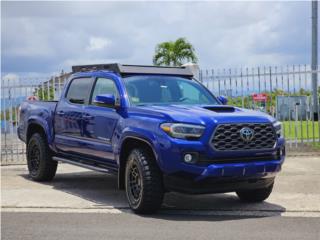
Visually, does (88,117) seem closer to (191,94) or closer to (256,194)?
(191,94)

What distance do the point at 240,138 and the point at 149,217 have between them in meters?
1.53

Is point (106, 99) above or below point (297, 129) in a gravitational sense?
above

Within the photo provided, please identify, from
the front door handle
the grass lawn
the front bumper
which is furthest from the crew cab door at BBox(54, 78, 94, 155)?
the grass lawn

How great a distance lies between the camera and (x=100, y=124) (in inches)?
316

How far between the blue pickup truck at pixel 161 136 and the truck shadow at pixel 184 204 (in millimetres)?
294

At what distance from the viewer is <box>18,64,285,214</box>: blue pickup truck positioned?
6.58 m

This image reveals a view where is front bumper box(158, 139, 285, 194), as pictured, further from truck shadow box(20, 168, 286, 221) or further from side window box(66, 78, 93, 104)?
side window box(66, 78, 93, 104)

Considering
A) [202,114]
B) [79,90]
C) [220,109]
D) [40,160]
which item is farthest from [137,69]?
[40,160]

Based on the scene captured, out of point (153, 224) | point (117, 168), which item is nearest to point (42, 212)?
point (117, 168)

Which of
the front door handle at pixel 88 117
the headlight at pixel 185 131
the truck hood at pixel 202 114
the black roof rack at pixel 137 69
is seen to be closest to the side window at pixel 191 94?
the black roof rack at pixel 137 69

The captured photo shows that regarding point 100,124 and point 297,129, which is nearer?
point 100,124

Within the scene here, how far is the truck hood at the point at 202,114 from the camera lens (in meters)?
6.66

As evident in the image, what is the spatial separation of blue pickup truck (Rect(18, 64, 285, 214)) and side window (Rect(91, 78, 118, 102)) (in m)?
0.02

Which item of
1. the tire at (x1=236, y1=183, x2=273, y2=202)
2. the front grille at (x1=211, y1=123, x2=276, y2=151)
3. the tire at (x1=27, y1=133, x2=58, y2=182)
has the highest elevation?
the front grille at (x1=211, y1=123, x2=276, y2=151)
